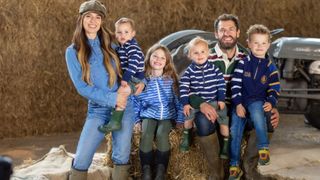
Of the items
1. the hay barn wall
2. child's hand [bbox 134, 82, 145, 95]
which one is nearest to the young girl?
child's hand [bbox 134, 82, 145, 95]

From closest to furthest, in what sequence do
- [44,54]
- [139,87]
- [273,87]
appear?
1. [139,87]
2. [273,87]
3. [44,54]

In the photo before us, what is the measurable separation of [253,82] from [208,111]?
1.27 feet

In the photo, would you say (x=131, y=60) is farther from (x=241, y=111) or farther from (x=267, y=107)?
(x=267, y=107)

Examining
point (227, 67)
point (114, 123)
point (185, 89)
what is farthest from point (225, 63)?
point (114, 123)

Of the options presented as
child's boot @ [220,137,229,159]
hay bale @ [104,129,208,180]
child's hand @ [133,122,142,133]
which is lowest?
hay bale @ [104,129,208,180]

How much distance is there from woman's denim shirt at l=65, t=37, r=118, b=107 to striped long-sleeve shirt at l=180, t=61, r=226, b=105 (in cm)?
51

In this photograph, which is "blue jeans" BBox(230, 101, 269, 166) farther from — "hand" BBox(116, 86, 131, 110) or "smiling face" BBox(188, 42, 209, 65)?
"hand" BBox(116, 86, 131, 110)

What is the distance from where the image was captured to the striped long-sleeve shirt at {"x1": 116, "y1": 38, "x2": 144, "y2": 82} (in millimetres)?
3291

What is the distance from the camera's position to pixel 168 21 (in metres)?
6.67

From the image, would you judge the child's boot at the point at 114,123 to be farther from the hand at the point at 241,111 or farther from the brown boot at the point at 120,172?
the hand at the point at 241,111

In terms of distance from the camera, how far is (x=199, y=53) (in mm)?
3443

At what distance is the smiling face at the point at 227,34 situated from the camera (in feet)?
11.8

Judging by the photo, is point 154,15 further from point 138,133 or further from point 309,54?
point 138,133

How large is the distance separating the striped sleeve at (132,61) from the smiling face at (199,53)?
0.37 meters
